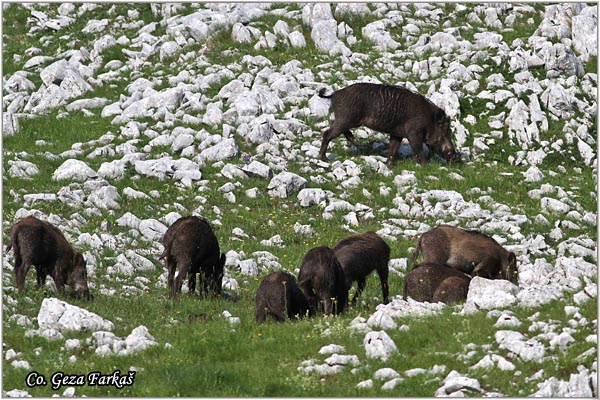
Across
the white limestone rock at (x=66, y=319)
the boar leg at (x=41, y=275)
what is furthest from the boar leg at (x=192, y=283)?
the white limestone rock at (x=66, y=319)

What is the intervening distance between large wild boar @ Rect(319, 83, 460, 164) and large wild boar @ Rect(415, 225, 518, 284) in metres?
6.70

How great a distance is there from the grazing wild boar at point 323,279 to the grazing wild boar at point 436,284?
3.73ft

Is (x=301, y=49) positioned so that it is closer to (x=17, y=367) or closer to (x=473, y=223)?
(x=473, y=223)

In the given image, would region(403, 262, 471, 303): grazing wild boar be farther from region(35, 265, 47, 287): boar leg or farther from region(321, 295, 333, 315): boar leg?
region(35, 265, 47, 287): boar leg

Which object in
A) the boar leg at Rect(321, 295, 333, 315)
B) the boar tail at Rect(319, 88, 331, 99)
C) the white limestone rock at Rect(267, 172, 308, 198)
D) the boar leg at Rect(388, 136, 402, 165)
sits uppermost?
the boar tail at Rect(319, 88, 331, 99)

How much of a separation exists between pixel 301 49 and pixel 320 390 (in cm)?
1752

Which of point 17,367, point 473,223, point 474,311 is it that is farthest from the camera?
point 473,223

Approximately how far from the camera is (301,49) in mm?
26219

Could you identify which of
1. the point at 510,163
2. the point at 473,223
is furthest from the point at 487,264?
the point at 510,163

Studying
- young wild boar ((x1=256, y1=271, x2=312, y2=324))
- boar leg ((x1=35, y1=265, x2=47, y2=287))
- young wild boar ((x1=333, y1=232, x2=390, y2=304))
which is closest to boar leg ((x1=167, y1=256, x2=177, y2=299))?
boar leg ((x1=35, y1=265, x2=47, y2=287))

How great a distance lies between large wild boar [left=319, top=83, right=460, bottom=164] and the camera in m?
22.2

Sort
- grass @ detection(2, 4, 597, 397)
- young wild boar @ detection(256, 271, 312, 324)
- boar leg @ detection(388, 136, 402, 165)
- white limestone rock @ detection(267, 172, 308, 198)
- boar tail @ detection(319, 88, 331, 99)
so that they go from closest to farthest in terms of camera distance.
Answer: grass @ detection(2, 4, 597, 397) < young wild boar @ detection(256, 271, 312, 324) < white limestone rock @ detection(267, 172, 308, 198) < boar leg @ detection(388, 136, 402, 165) < boar tail @ detection(319, 88, 331, 99)

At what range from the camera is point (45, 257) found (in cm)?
1421

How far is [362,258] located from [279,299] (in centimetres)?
209
